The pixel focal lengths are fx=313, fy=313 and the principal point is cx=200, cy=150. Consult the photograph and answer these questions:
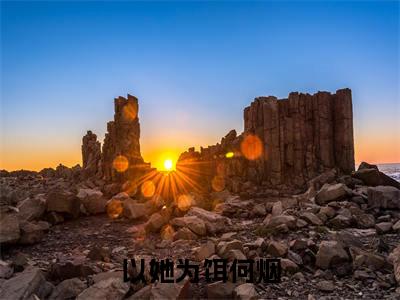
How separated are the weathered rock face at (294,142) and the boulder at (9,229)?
16942mm

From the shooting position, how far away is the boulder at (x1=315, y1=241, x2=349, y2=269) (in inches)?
324

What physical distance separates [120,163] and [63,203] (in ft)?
49.5

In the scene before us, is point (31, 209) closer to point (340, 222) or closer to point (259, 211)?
point (259, 211)

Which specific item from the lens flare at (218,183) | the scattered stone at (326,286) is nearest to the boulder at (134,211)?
the scattered stone at (326,286)

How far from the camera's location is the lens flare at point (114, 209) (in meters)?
15.6

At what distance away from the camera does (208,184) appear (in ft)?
90.1

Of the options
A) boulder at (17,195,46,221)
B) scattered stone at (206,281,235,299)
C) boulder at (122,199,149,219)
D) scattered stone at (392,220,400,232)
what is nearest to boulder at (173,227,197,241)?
boulder at (122,199,149,219)

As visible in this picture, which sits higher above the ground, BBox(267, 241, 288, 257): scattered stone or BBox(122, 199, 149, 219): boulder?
BBox(122, 199, 149, 219): boulder

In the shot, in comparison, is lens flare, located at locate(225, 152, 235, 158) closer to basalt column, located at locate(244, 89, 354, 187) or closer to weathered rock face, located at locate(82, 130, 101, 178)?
basalt column, located at locate(244, 89, 354, 187)

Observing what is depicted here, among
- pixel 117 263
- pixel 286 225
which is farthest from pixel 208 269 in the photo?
pixel 286 225

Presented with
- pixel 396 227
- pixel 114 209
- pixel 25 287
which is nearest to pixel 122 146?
pixel 114 209

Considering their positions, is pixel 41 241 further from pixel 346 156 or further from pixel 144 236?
pixel 346 156

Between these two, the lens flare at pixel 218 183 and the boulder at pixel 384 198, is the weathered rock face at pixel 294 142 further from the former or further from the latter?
the boulder at pixel 384 198

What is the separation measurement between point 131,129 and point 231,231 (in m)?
21.0
